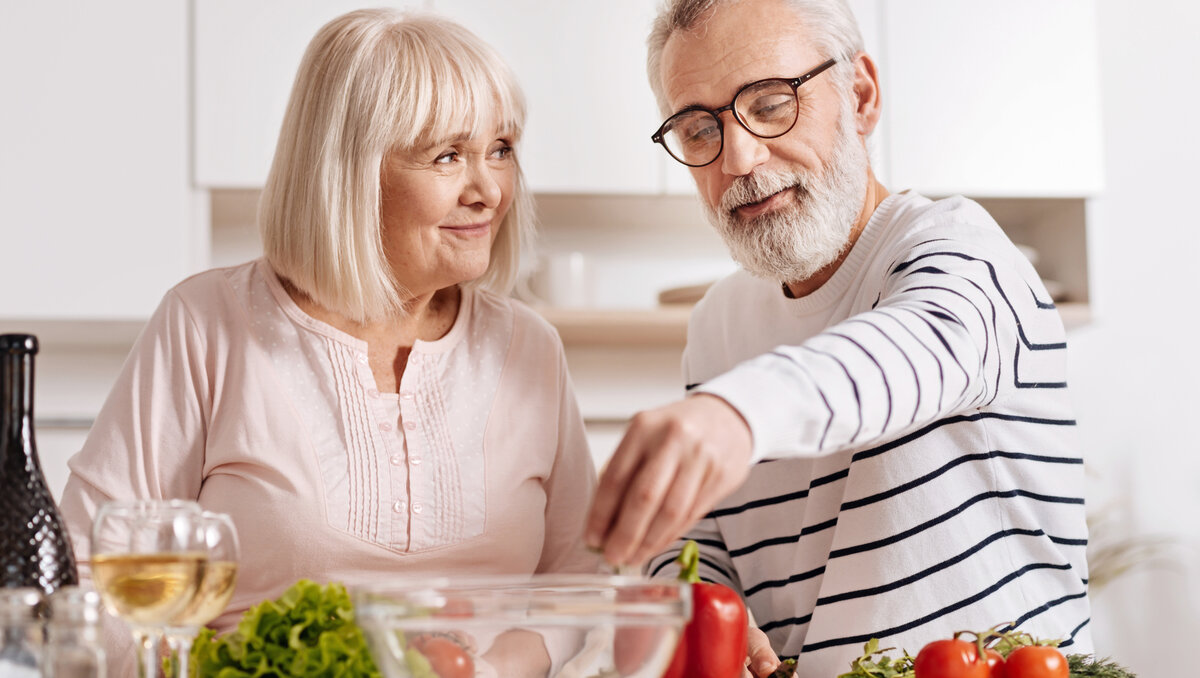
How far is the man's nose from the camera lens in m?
1.30

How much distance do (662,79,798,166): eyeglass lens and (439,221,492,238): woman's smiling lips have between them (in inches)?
10.6

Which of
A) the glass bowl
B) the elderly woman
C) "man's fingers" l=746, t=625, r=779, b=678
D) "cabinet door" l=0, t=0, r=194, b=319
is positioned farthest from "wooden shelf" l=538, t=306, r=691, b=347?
the glass bowl

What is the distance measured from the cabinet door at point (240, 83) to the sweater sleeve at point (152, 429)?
1.11m

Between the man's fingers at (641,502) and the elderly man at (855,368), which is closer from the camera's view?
the man's fingers at (641,502)

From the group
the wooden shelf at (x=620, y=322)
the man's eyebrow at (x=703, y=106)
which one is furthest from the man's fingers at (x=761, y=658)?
the wooden shelf at (x=620, y=322)

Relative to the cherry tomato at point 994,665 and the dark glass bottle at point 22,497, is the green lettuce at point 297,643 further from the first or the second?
the cherry tomato at point 994,665

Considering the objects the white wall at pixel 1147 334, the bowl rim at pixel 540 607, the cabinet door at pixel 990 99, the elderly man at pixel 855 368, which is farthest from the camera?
the white wall at pixel 1147 334

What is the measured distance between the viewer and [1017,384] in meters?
1.18

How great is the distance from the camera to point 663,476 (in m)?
0.65

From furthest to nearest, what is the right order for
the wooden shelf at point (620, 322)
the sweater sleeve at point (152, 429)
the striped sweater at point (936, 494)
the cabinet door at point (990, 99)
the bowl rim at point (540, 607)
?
the cabinet door at point (990, 99)
the wooden shelf at point (620, 322)
the sweater sleeve at point (152, 429)
the striped sweater at point (936, 494)
the bowl rim at point (540, 607)

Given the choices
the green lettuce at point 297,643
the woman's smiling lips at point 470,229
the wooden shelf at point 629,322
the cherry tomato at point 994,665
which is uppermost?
the woman's smiling lips at point 470,229

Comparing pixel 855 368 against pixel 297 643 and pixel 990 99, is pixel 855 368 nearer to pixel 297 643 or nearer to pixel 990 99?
pixel 297 643

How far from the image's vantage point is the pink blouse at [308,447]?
1230mm

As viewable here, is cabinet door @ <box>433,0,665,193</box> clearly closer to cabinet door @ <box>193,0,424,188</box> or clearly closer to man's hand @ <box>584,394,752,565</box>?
cabinet door @ <box>193,0,424,188</box>
